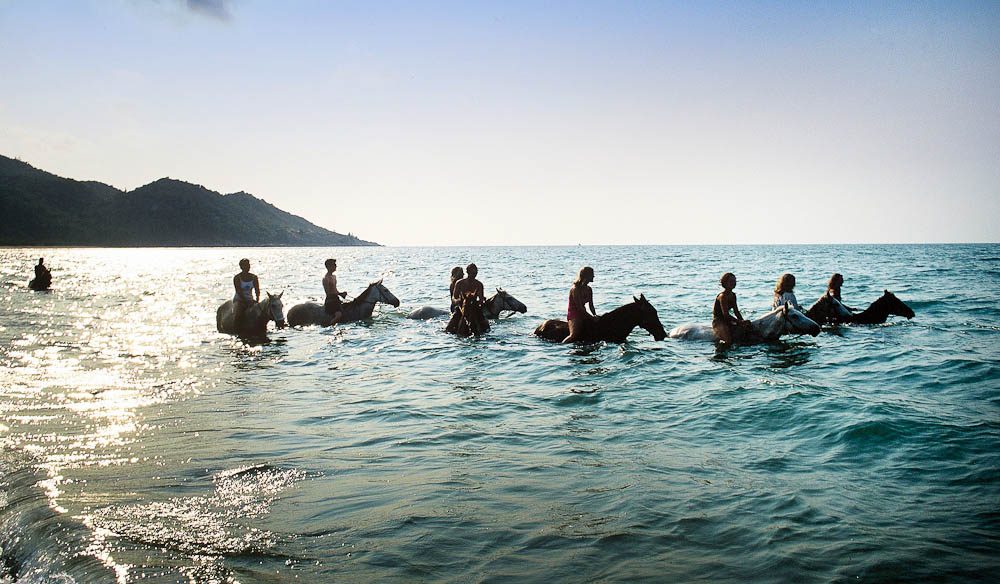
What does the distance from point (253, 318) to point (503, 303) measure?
8360 millimetres

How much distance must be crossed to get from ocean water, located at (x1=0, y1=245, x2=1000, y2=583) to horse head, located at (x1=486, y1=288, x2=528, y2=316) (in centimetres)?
713

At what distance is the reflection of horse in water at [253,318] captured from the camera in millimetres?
16625

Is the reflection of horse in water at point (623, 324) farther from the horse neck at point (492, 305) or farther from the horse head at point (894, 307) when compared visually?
the horse head at point (894, 307)

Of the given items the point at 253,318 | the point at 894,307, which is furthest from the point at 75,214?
the point at 894,307

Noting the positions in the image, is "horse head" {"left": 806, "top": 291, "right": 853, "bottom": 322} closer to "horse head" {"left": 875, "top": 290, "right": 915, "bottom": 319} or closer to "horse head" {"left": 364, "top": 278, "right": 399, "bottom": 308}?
"horse head" {"left": 875, "top": 290, "right": 915, "bottom": 319}

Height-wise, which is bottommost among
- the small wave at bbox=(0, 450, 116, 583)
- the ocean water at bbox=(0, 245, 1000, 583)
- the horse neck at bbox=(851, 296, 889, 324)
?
the ocean water at bbox=(0, 245, 1000, 583)

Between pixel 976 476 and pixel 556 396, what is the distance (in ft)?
17.8

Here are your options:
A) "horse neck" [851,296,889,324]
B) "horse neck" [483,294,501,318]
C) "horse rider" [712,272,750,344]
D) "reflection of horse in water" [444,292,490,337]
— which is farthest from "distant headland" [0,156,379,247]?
"horse neck" [851,296,889,324]

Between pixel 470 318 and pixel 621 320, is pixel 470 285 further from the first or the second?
pixel 621 320

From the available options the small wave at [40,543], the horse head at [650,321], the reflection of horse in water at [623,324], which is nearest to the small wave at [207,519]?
the small wave at [40,543]

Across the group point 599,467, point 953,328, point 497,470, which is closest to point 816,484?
point 599,467

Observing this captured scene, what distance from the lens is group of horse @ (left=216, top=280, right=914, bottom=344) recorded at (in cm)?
1438

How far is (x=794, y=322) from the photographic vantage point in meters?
14.2

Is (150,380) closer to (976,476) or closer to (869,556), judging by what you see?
(869,556)
